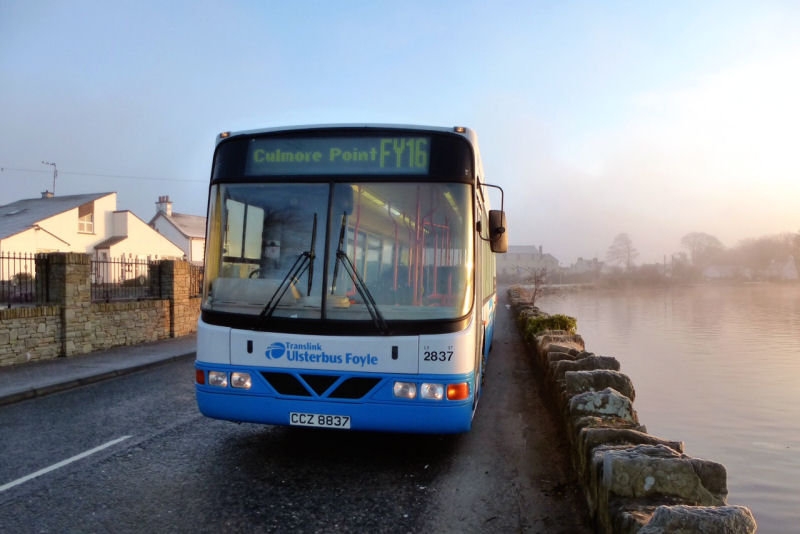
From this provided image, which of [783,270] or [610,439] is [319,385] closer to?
[610,439]

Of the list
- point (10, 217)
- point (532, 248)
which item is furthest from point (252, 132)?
point (532, 248)

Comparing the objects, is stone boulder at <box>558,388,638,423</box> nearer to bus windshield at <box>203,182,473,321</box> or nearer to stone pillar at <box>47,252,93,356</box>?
bus windshield at <box>203,182,473,321</box>

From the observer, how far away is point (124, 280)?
14609 mm

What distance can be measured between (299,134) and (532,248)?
15218cm

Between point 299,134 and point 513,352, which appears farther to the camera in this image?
point 513,352

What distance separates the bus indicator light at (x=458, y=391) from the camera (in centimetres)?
478

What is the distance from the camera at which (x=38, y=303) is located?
1204 cm

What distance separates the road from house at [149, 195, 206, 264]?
42.5 m

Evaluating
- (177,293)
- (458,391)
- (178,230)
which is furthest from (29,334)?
(178,230)

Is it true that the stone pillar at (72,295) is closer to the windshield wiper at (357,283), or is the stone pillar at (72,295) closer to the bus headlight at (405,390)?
the windshield wiper at (357,283)

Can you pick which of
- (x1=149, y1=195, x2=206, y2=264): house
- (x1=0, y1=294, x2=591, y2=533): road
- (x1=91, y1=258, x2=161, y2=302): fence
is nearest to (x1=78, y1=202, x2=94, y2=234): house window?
(x1=149, y1=195, x2=206, y2=264): house

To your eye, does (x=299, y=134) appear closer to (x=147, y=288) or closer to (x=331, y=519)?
(x=331, y=519)

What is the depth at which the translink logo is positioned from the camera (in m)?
4.89

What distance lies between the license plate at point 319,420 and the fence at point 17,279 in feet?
32.5
